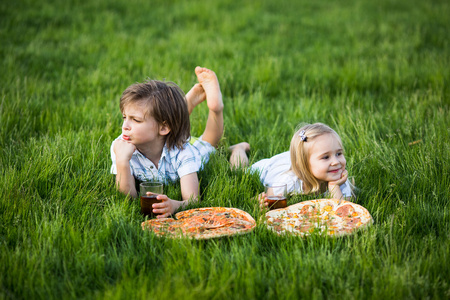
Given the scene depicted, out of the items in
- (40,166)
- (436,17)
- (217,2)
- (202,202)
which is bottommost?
(202,202)

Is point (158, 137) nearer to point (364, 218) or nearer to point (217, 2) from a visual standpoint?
point (364, 218)

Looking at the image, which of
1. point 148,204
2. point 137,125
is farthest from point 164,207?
point 137,125

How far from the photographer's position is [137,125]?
3396mm

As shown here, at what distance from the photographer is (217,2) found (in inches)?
401

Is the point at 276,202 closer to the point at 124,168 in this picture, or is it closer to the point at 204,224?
the point at 204,224

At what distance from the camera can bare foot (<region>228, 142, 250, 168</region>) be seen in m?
3.77

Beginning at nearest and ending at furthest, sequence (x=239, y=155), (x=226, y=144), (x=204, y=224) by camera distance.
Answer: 1. (x=204, y=224)
2. (x=239, y=155)
3. (x=226, y=144)

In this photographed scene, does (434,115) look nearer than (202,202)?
No

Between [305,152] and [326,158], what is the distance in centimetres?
16

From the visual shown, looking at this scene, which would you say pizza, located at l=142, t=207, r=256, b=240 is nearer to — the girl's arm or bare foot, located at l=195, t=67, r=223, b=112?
the girl's arm

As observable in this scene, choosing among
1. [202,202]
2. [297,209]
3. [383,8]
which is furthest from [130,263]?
[383,8]

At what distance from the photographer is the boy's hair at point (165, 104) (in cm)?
342

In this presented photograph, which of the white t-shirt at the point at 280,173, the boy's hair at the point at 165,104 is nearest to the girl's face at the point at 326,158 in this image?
the white t-shirt at the point at 280,173

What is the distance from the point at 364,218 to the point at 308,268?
67 cm
